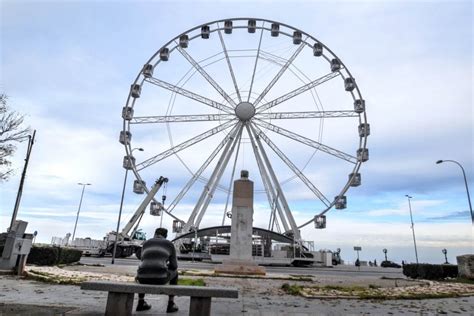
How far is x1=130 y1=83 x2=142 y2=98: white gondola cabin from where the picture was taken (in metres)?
31.7

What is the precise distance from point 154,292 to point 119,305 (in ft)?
2.20

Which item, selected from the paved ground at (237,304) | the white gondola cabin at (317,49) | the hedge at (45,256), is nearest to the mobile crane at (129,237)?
the hedge at (45,256)

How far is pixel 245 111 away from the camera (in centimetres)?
3120

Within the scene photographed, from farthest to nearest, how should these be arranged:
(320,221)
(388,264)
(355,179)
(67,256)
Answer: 1. (388,264)
2. (320,221)
3. (355,179)
4. (67,256)

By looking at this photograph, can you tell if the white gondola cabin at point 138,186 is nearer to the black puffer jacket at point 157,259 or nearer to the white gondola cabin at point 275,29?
the white gondola cabin at point 275,29

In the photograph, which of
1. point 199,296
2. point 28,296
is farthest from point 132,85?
point 199,296

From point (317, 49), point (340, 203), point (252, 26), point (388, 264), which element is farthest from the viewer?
point (388, 264)

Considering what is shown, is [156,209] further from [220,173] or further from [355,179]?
[355,179]

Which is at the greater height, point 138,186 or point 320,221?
point 138,186

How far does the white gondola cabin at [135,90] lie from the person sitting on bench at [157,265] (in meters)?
27.2

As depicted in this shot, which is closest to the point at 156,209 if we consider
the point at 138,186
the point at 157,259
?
the point at 138,186

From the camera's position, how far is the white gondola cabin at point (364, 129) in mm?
31188

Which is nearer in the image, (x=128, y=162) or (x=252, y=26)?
(x=128, y=162)

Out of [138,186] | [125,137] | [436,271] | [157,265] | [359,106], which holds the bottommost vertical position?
[157,265]
